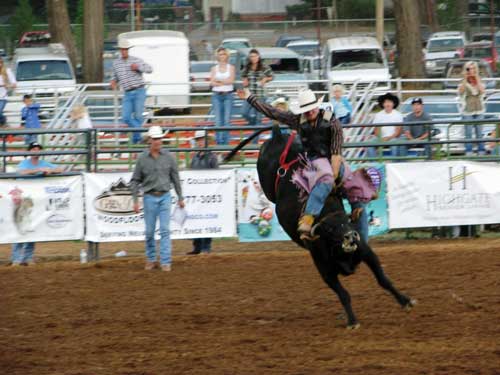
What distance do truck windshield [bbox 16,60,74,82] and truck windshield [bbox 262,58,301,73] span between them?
576 centimetres

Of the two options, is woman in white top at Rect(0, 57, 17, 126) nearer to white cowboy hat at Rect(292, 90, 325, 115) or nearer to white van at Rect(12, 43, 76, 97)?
white van at Rect(12, 43, 76, 97)

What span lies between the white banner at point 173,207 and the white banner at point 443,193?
91.2 inches

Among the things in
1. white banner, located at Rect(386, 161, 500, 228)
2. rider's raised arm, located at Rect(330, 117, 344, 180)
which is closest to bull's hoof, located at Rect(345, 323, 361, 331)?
rider's raised arm, located at Rect(330, 117, 344, 180)

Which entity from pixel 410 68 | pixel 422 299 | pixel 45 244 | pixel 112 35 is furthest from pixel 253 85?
pixel 112 35

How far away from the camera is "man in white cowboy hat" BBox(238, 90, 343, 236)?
921cm

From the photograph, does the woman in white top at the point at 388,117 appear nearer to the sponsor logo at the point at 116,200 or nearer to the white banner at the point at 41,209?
the sponsor logo at the point at 116,200

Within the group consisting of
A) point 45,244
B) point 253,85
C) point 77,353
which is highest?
point 253,85

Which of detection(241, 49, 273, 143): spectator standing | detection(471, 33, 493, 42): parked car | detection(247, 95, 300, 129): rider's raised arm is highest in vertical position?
detection(247, 95, 300, 129): rider's raised arm

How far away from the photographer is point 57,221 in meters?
14.0

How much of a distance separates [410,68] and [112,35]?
87.8ft

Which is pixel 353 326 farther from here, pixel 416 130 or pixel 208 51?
pixel 208 51

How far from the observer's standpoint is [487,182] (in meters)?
14.8

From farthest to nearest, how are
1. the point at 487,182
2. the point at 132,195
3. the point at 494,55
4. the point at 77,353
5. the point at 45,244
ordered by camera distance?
1. the point at 494,55
2. the point at 45,244
3. the point at 487,182
4. the point at 132,195
5. the point at 77,353

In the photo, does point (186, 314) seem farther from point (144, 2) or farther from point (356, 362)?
point (144, 2)
